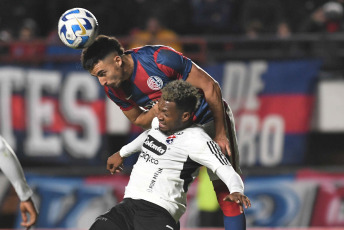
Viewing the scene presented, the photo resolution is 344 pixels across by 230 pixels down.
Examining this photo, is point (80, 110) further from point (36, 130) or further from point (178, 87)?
point (178, 87)

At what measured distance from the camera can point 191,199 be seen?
8.95m

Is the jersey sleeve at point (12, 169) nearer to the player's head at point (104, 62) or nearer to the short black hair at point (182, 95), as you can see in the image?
the player's head at point (104, 62)

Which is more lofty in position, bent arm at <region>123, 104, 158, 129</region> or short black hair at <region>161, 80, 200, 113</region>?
short black hair at <region>161, 80, 200, 113</region>

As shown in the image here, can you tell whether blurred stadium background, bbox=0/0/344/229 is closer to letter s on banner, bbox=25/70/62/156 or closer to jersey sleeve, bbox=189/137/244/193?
letter s on banner, bbox=25/70/62/156

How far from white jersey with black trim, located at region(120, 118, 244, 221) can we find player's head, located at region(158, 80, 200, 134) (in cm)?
9

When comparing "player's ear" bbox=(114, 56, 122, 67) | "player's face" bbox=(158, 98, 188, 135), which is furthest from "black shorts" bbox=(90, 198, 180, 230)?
"player's ear" bbox=(114, 56, 122, 67)

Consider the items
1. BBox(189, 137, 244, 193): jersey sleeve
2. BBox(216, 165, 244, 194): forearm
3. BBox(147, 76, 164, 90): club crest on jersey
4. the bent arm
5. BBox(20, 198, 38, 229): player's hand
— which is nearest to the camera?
BBox(216, 165, 244, 194): forearm

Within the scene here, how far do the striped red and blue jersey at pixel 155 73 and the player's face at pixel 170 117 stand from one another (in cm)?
29

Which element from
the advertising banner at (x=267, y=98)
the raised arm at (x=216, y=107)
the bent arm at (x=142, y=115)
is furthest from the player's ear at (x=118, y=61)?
the advertising banner at (x=267, y=98)

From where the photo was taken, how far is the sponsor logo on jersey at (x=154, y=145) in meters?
4.72

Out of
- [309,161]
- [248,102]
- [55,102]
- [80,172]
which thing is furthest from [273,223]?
[55,102]

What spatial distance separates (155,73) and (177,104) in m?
0.37

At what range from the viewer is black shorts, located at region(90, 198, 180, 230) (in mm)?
4539

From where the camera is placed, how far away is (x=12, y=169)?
4.46 meters
